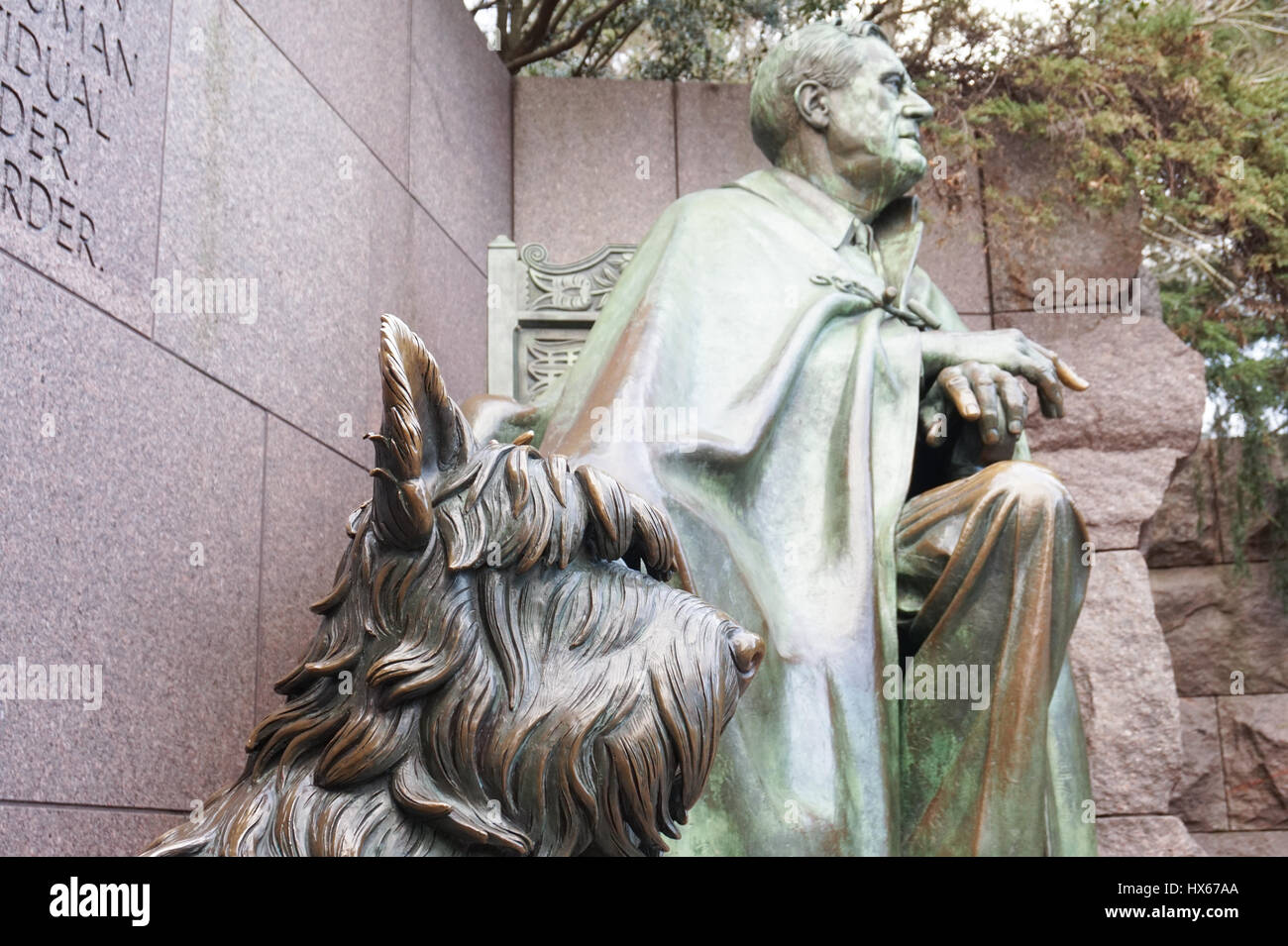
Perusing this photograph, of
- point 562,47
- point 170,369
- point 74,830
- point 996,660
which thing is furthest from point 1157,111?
point 74,830

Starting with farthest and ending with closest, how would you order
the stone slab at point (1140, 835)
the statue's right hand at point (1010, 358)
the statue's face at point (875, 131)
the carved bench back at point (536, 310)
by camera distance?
the stone slab at point (1140, 835)
the carved bench back at point (536, 310)
the statue's face at point (875, 131)
the statue's right hand at point (1010, 358)

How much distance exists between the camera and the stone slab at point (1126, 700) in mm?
4855

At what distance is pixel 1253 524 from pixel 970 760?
3.90 meters

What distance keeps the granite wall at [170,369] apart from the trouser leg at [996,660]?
1499 millimetres

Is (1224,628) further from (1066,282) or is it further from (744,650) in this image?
(744,650)

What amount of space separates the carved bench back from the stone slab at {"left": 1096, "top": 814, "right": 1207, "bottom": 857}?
234cm

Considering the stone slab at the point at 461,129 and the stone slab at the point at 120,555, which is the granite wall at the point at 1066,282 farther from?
the stone slab at the point at 120,555

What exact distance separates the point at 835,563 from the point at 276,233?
1776 millimetres

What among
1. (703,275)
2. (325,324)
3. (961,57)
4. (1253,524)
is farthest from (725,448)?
(1253,524)

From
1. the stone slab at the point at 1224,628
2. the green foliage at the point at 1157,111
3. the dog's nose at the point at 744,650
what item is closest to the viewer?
the dog's nose at the point at 744,650

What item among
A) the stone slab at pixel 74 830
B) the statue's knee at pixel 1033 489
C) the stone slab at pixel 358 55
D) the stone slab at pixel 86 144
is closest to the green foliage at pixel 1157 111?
the stone slab at pixel 358 55

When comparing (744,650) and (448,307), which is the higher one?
(448,307)

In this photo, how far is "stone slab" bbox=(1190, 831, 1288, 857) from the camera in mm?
5781

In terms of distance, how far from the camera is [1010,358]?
3.04 metres
